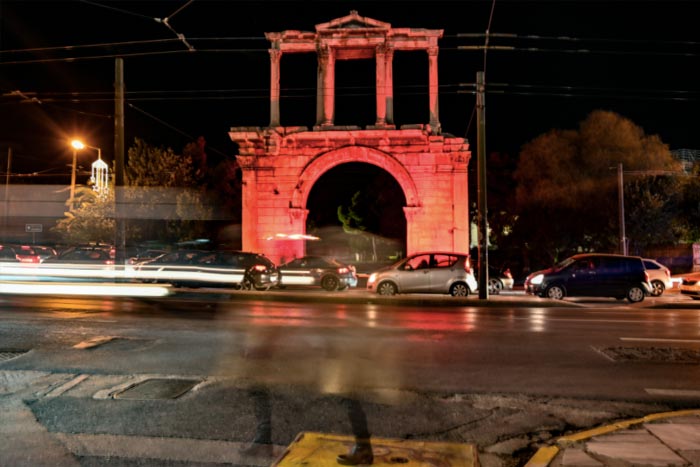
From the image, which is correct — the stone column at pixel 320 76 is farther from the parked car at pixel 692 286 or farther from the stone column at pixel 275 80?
the parked car at pixel 692 286

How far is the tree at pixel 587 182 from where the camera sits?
1286 inches

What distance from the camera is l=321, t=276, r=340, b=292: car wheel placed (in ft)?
72.5

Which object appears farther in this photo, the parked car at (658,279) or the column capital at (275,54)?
the column capital at (275,54)

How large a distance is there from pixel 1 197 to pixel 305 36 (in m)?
27.5

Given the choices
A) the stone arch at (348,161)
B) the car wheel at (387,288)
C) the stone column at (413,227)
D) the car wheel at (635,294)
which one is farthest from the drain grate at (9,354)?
the stone column at (413,227)

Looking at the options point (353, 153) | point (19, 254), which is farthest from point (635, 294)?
point (19, 254)

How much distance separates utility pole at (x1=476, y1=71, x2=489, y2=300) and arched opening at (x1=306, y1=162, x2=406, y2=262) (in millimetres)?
28556

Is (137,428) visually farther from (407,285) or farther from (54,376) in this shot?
(407,285)

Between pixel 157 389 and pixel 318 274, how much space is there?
1588 centimetres

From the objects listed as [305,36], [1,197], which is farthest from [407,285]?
[1,197]

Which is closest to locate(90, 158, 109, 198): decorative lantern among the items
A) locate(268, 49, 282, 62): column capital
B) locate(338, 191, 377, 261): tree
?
locate(268, 49, 282, 62): column capital

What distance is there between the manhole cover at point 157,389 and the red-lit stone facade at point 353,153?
2133 cm

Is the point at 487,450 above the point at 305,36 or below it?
below

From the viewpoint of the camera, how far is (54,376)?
7.16 metres
